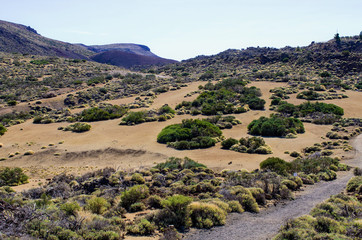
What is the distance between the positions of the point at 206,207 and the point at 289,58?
204 ft

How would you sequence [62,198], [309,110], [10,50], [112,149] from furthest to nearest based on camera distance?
[10,50], [309,110], [112,149], [62,198]

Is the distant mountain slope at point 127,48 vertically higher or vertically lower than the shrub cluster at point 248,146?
higher

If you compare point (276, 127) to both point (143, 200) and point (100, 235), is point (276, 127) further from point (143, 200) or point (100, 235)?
point (100, 235)

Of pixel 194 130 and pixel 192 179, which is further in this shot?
pixel 194 130

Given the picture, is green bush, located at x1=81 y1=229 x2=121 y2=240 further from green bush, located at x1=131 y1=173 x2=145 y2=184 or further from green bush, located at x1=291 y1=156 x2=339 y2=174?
green bush, located at x1=291 y1=156 x2=339 y2=174

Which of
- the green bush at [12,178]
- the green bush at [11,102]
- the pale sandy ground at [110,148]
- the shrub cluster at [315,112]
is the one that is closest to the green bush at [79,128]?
the pale sandy ground at [110,148]

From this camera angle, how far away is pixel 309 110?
28.4 m

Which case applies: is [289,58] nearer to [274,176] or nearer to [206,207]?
[274,176]

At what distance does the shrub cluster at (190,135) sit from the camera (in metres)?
19.8

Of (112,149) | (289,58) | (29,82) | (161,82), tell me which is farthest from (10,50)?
(112,149)

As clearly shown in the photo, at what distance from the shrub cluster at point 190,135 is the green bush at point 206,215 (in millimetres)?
10831

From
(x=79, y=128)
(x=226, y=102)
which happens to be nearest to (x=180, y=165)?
(x=79, y=128)

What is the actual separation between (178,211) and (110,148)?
40.5 ft

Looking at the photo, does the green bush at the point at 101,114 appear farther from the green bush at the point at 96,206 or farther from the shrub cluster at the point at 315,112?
the green bush at the point at 96,206
